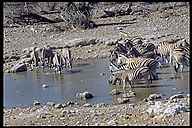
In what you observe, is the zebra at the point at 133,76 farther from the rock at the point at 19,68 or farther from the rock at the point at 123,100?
the rock at the point at 19,68

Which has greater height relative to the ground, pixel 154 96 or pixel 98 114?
pixel 154 96

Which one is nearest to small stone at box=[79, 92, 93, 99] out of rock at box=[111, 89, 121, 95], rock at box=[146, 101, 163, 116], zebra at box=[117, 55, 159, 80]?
rock at box=[111, 89, 121, 95]

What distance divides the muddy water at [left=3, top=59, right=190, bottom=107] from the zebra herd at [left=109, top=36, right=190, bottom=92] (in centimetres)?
17

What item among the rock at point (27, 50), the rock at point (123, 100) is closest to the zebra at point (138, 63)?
the rock at point (123, 100)

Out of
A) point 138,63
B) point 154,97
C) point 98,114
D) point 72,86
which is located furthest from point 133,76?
point 98,114

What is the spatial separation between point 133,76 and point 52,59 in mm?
3726

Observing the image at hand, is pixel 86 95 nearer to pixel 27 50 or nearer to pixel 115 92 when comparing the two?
pixel 115 92

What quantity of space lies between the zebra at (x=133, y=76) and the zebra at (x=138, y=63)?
0.81ft

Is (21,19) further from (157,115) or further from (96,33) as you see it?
(157,115)

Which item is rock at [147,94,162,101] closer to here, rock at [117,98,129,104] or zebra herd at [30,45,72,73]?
rock at [117,98,129,104]

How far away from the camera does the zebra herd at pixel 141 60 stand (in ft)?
36.5

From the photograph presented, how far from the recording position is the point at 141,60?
471 inches

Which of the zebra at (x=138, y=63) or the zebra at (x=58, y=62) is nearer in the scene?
the zebra at (x=138, y=63)

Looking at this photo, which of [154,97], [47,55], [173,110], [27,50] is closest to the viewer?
[173,110]
